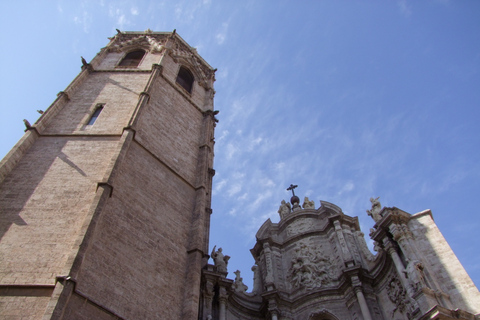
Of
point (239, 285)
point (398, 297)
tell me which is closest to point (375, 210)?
point (398, 297)

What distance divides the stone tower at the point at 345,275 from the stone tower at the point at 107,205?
6.57 ft

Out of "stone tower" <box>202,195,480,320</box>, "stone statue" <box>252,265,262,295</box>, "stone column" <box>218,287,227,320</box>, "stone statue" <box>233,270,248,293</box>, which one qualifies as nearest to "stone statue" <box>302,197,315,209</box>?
"stone tower" <box>202,195,480,320</box>

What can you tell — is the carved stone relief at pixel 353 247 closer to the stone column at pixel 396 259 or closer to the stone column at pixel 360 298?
the stone column at pixel 360 298

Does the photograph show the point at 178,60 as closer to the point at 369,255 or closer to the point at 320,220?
the point at 320,220

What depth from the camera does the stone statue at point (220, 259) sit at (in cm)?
1394

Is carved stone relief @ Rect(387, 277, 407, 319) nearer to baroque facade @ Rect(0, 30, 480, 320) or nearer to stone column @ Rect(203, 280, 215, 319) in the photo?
baroque facade @ Rect(0, 30, 480, 320)

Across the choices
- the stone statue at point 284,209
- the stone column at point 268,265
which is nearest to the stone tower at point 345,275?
the stone column at point 268,265

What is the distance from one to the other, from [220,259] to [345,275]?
160 inches

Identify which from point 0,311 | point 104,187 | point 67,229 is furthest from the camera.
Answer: point 104,187

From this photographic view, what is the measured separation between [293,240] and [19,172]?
32.1ft

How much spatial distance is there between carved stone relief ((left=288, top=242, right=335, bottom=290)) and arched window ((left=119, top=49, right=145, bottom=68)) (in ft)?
38.6

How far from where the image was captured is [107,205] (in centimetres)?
1139

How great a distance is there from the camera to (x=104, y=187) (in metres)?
11.3

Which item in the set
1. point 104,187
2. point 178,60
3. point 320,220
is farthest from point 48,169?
point 178,60
